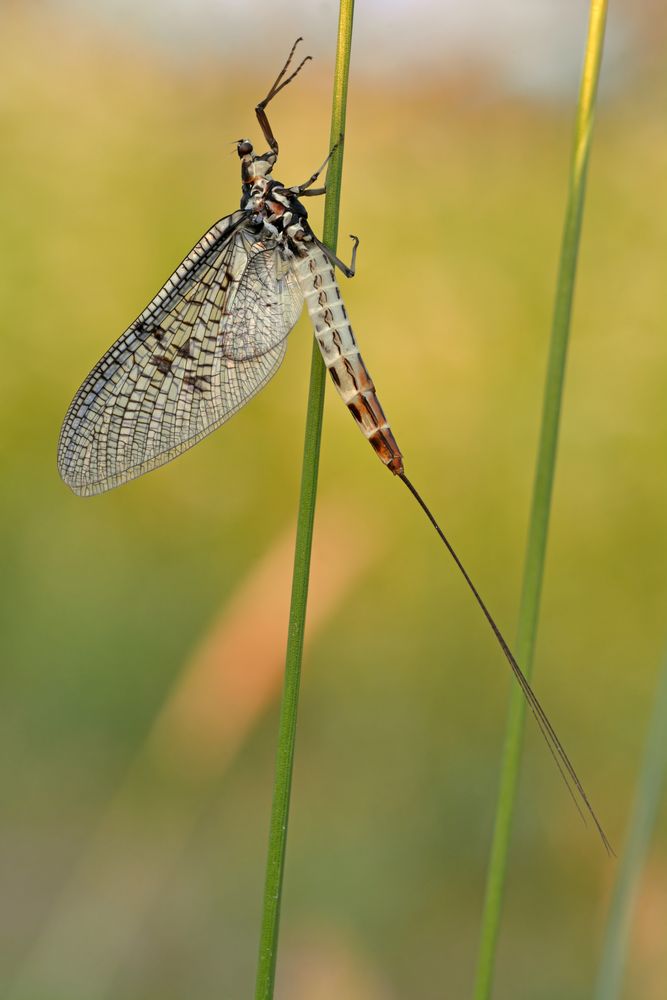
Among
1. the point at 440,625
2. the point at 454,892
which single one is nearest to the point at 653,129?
the point at 440,625

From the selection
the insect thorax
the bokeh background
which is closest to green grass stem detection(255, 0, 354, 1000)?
the insect thorax

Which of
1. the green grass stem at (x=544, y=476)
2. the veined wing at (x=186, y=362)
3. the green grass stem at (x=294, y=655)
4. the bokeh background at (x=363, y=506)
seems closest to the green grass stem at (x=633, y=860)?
the green grass stem at (x=544, y=476)

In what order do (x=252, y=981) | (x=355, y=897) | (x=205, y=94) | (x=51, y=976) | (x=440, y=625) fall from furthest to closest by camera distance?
(x=205, y=94), (x=440, y=625), (x=355, y=897), (x=252, y=981), (x=51, y=976)

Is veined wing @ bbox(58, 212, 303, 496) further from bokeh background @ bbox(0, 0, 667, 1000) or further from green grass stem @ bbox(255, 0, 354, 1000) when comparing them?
bokeh background @ bbox(0, 0, 667, 1000)

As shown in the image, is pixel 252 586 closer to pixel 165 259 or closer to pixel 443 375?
pixel 443 375

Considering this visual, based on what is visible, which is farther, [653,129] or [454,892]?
[653,129]

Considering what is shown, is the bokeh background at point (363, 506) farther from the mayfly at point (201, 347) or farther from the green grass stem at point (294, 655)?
the green grass stem at point (294, 655)
